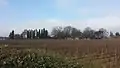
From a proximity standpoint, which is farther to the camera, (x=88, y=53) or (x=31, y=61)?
(x=88, y=53)

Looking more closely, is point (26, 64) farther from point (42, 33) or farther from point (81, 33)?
point (81, 33)

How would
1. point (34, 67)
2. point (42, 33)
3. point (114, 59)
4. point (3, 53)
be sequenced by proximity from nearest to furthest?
1. point (34, 67)
2. point (3, 53)
3. point (114, 59)
4. point (42, 33)

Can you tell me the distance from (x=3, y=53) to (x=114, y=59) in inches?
231

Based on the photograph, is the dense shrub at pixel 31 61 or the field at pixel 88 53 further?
the field at pixel 88 53

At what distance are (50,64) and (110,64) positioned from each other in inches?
138

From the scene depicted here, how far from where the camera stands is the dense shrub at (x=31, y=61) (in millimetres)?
10023

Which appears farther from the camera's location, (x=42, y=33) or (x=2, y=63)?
(x=42, y=33)

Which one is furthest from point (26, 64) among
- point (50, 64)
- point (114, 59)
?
point (114, 59)

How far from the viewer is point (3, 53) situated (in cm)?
1123

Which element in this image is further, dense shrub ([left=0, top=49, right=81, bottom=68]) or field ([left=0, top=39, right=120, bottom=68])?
field ([left=0, top=39, right=120, bottom=68])

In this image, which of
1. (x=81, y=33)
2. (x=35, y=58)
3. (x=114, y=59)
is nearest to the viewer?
(x=35, y=58)

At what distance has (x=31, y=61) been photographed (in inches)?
403

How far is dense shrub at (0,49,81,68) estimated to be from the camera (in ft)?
32.9

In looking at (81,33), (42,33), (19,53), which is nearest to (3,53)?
(19,53)
